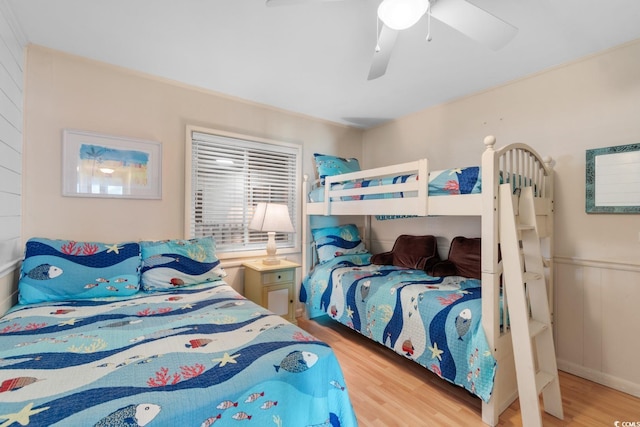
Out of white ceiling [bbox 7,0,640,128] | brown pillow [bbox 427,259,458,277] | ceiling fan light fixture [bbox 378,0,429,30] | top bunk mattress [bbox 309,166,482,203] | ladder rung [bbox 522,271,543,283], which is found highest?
white ceiling [bbox 7,0,640,128]

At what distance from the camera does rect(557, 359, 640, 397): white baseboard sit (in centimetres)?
187

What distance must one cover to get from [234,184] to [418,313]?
207cm

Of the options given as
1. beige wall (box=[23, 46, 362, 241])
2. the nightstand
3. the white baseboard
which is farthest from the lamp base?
the white baseboard

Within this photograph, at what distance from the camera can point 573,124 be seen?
2148mm

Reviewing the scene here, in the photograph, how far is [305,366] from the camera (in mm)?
1096

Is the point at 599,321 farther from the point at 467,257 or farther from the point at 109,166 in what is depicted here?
the point at 109,166

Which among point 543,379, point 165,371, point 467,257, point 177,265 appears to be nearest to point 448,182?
point 467,257

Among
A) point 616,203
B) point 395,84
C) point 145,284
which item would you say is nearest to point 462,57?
point 395,84

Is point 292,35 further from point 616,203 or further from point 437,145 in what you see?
point 616,203

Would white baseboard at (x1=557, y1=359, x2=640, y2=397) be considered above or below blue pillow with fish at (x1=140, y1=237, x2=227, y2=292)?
below

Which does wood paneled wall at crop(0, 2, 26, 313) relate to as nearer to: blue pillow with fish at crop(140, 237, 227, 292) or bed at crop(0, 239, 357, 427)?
bed at crop(0, 239, 357, 427)

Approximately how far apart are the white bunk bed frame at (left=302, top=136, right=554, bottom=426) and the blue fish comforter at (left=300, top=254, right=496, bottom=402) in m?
0.11

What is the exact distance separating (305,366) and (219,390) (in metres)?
0.32

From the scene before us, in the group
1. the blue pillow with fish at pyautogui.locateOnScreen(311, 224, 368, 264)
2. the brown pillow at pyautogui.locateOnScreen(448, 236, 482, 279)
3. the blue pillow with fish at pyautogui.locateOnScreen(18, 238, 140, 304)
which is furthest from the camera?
the blue pillow with fish at pyautogui.locateOnScreen(311, 224, 368, 264)
